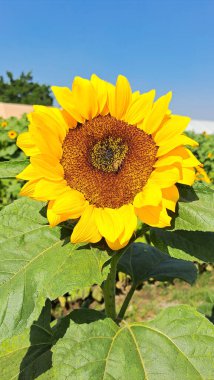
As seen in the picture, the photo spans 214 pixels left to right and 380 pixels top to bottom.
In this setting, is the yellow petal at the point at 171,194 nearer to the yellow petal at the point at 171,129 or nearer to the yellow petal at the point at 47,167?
the yellow petal at the point at 171,129

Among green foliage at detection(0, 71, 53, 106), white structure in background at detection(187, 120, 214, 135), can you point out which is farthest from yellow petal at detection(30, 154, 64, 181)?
green foliage at detection(0, 71, 53, 106)

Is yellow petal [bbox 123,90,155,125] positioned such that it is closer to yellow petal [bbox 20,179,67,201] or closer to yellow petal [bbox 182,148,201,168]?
yellow petal [bbox 182,148,201,168]

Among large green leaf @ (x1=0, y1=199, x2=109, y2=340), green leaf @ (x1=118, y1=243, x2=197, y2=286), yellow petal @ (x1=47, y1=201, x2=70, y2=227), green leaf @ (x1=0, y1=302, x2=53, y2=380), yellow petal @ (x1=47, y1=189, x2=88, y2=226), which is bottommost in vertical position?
green leaf @ (x1=0, y1=302, x2=53, y2=380)

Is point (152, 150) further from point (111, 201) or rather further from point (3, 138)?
point (3, 138)

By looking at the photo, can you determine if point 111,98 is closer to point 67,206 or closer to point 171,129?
point 171,129

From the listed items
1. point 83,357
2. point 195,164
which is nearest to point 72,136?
point 195,164

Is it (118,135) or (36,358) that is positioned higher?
(118,135)

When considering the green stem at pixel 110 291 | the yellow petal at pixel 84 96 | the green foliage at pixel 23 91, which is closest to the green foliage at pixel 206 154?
the green stem at pixel 110 291
